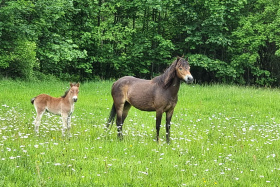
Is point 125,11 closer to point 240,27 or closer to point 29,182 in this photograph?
point 240,27

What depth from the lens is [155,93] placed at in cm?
930

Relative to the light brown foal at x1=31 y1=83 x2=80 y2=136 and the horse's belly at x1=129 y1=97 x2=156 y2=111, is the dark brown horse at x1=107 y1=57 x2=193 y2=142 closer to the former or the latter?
the horse's belly at x1=129 y1=97 x2=156 y2=111

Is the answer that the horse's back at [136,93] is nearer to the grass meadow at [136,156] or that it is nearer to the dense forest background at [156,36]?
the grass meadow at [136,156]

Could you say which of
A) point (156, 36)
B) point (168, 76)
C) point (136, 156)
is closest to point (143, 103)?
point (168, 76)

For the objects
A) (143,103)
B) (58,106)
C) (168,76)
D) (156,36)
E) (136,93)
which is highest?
(156,36)

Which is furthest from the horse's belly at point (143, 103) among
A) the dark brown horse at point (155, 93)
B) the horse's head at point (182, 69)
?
the horse's head at point (182, 69)

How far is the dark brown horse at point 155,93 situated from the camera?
9000 millimetres

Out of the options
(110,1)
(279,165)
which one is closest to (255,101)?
(279,165)

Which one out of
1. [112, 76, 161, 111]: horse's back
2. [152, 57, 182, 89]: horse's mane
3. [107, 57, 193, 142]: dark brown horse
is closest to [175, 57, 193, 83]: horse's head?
[107, 57, 193, 142]: dark brown horse

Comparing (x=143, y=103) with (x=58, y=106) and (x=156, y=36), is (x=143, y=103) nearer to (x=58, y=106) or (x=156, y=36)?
(x=58, y=106)

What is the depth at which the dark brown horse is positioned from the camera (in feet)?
29.5

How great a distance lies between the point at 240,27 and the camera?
30812 mm

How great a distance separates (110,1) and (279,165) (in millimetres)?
25156

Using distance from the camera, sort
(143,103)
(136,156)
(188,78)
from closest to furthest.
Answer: (136,156)
(188,78)
(143,103)
